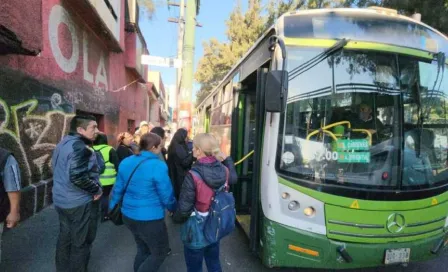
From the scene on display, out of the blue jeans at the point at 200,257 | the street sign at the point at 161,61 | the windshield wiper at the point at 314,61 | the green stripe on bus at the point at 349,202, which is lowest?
the blue jeans at the point at 200,257

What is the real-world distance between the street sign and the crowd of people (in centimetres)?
530

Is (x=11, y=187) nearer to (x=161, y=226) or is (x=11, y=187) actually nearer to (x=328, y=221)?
(x=161, y=226)

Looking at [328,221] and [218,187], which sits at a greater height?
[218,187]

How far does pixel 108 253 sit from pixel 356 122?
11.2 feet

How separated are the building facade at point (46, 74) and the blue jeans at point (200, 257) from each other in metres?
3.23

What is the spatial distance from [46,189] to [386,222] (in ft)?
17.8

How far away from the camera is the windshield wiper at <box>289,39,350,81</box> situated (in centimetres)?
320

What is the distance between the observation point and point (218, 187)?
2.77 meters

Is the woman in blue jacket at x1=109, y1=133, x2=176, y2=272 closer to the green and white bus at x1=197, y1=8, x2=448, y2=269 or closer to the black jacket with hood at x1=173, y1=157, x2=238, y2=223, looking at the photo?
the black jacket with hood at x1=173, y1=157, x2=238, y2=223

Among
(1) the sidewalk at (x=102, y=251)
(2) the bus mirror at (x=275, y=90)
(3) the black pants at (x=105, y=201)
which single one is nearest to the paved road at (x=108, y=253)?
(1) the sidewalk at (x=102, y=251)

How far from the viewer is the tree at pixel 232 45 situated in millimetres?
21328

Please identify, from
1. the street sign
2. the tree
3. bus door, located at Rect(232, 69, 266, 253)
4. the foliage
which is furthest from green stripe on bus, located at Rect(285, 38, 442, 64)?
the tree

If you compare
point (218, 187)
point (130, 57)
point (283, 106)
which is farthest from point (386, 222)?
point (130, 57)

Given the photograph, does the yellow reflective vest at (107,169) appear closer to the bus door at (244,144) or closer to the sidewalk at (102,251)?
the sidewalk at (102,251)
